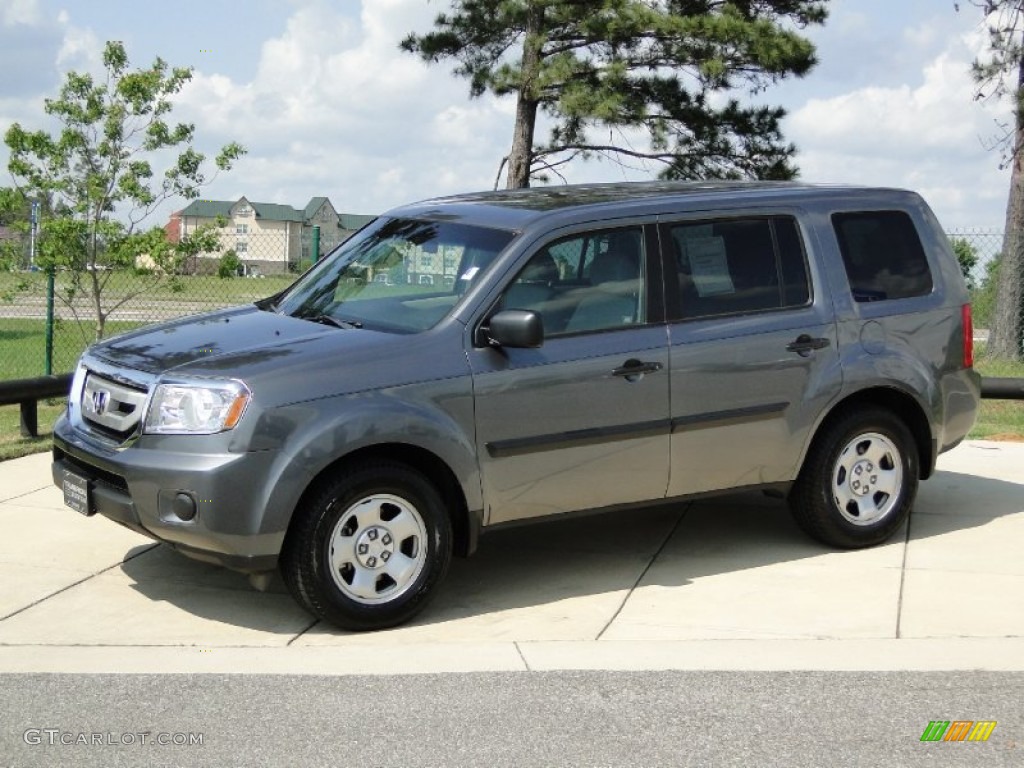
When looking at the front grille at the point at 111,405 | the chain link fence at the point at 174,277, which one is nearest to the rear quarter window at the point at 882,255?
the front grille at the point at 111,405

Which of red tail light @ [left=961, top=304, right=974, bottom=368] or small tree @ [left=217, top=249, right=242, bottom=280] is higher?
small tree @ [left=217, top=249, right=242, bottom=280]

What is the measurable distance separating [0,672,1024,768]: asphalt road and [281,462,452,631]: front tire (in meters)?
0.60

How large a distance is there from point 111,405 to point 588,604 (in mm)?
2378

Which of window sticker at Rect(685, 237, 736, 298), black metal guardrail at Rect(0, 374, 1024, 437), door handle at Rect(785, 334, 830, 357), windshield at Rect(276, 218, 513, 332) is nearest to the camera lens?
windshield at Rect(276, 218, 513, 332)

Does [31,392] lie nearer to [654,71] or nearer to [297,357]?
[297,357]

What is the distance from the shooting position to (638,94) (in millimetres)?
20969

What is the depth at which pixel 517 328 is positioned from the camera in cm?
647

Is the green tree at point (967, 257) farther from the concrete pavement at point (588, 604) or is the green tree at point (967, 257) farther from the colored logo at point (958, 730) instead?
the colored logo at point (958, 730)

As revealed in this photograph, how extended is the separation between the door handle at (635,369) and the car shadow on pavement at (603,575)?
0.85 metres

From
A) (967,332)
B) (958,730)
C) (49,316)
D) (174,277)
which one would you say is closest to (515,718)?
(958,730)

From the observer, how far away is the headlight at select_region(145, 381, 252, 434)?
614cm

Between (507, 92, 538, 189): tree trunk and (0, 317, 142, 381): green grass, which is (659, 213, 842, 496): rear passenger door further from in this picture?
(507, 92, 538, 189): tree trunk

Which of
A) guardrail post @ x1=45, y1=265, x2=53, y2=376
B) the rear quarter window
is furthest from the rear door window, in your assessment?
guardrail post @ x1=45, y1=265, x2=53, y2=376

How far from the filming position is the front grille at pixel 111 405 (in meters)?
6.43
